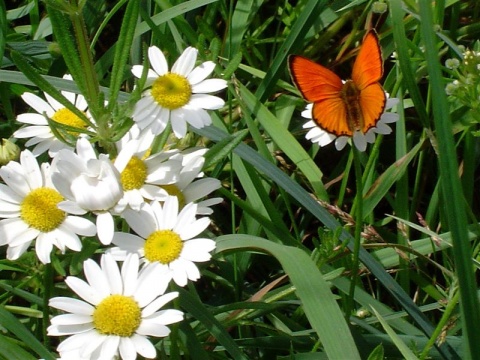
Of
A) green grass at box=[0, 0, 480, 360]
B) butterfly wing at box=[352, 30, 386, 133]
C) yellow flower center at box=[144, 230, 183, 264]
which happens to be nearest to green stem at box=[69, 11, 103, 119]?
green grass at box=[0, 0, 480, 360]

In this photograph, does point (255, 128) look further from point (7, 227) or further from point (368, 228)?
point (7, 227)

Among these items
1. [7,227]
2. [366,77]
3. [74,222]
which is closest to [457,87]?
[366,77]

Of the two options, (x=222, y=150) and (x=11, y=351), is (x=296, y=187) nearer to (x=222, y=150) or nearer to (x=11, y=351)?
(x=222, y=150)

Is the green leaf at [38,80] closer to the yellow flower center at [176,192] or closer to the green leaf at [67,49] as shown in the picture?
the green leaf at [67,49]

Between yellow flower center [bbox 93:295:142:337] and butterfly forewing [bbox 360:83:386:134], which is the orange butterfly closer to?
butterfly forewing [bbox 360:83:386:134]

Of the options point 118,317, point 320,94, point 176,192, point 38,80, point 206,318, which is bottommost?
point 206,318

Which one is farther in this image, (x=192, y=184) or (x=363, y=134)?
(x=363, y=134)

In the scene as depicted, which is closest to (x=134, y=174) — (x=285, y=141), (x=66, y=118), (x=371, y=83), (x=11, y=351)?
(x=66, y=118)

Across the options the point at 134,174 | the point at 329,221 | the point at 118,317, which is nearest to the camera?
the point at 118,317

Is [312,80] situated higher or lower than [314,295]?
higher
